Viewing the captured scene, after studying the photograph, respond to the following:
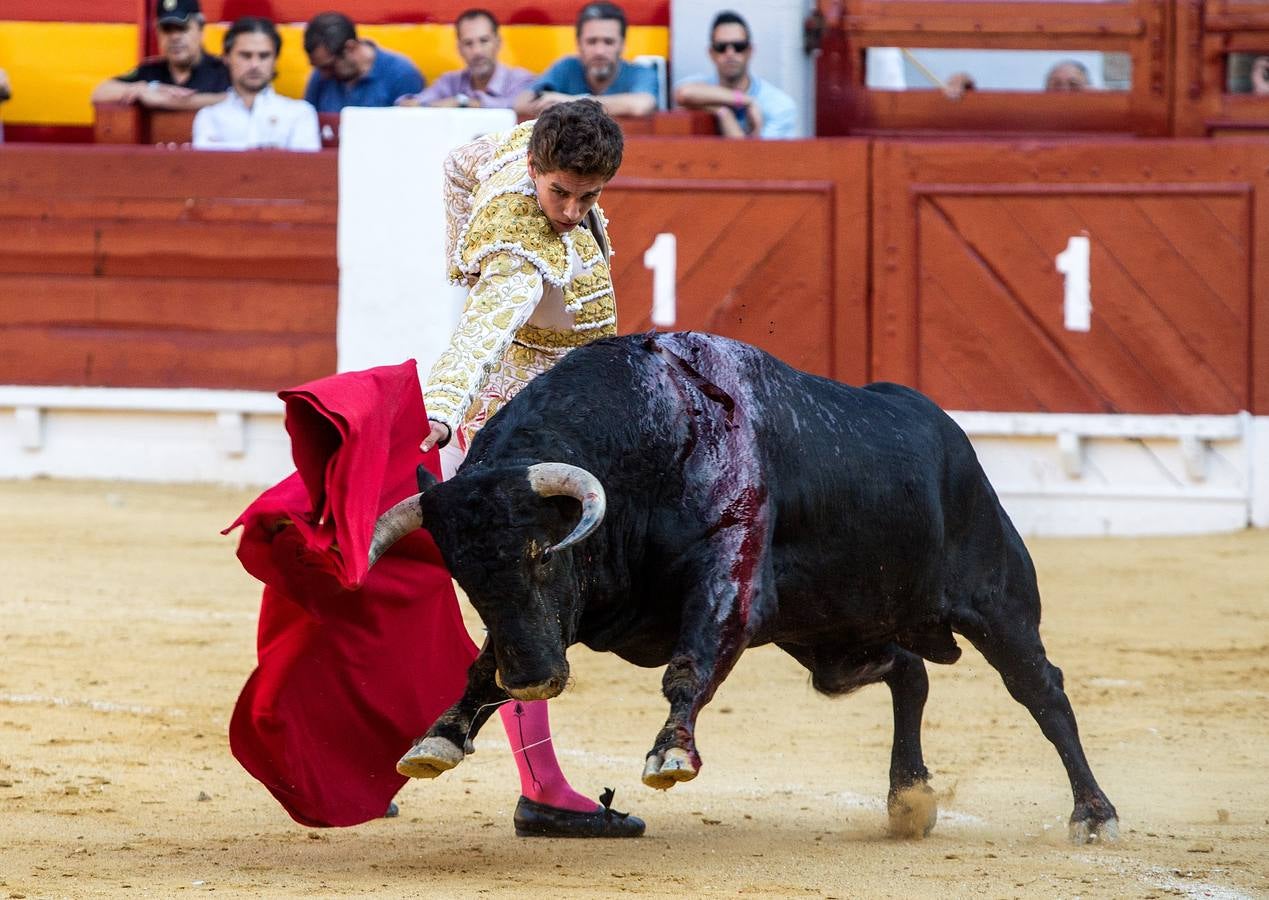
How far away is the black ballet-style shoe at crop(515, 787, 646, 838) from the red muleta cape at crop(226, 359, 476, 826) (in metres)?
0.26

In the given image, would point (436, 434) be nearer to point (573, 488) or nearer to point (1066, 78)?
point (573, 488)

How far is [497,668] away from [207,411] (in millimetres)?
5532

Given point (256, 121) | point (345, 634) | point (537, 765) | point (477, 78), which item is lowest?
point (537, 765)

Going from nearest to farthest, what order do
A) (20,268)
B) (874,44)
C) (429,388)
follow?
(429,388) → (874,44) → (20,268)

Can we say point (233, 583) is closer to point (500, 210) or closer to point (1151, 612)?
point (1151, 612)

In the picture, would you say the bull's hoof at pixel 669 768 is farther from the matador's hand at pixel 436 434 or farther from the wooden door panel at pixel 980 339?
the wooden door panel at pixel 980 339

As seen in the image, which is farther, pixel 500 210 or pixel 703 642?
pixel 500 210

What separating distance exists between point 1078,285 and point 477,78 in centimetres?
250

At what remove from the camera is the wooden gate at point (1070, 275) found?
300 inches

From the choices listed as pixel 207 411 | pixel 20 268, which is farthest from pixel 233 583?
pixel 20 268

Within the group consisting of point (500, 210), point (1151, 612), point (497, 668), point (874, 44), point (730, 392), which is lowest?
point (1151, 612)

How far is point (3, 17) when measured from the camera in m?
9.23

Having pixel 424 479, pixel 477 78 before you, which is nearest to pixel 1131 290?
pixel 477 78

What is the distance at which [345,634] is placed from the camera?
3.50 meters
